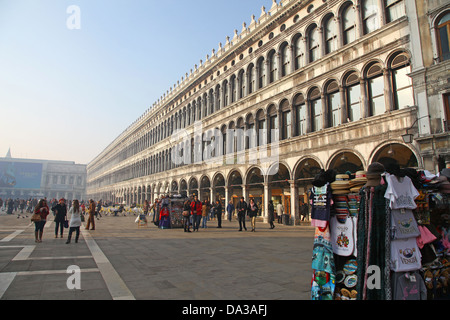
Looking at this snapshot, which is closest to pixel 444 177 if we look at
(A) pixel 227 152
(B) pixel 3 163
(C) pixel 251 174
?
(C) pixel 251 174

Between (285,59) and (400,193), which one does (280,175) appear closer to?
(285,59)

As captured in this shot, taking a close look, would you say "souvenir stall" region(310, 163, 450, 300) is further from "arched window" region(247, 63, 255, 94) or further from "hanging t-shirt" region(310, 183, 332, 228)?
"arched window" region(247, 63, 255, 94)

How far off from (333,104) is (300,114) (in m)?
2.85

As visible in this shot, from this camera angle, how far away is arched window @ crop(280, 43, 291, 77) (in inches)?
896

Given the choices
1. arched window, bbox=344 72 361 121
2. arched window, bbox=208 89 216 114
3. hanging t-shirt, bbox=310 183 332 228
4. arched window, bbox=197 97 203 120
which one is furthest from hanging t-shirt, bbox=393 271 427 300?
arched window, bbox=197 97 203 120

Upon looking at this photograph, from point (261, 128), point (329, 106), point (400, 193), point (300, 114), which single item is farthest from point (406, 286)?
point (261, 128)

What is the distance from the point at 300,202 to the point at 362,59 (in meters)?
11.0

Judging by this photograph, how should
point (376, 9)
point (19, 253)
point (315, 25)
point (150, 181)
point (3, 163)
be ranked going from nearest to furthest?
point (19, 253), point (376, 9), point (315, 25), point (150, 181), point (3, 163)

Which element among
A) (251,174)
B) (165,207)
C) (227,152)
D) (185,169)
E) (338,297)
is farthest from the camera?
(185,169)

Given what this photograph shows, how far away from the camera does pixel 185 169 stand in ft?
121

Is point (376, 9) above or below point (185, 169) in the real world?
above

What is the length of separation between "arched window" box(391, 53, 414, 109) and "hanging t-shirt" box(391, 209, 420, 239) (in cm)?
1324

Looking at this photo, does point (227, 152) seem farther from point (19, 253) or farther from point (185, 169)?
point (19, 253)

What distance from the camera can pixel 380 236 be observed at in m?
3.71
